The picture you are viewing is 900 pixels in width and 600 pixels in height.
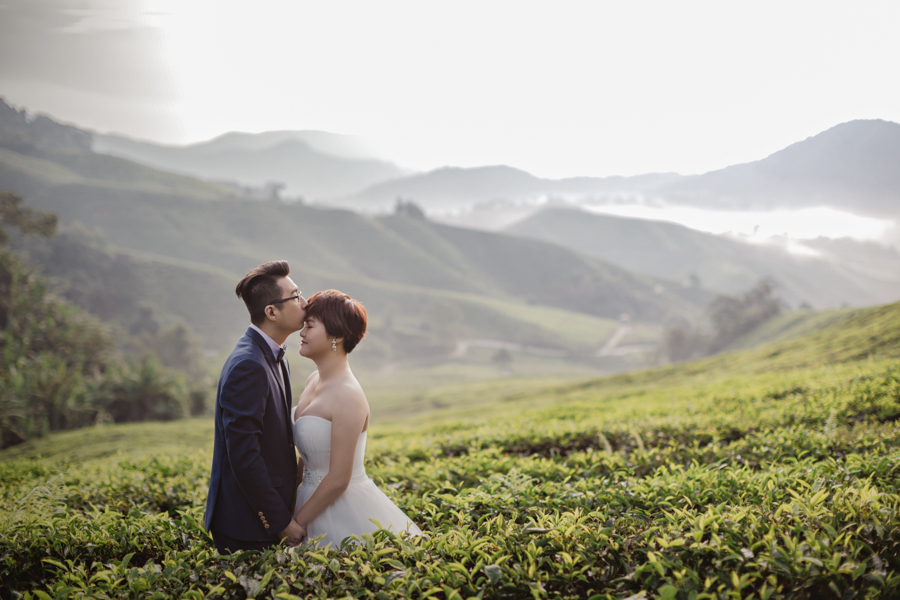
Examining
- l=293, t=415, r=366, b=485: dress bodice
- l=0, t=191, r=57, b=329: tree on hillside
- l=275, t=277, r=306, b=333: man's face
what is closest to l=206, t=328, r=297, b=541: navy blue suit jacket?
l=293, t=415, r=366, b=485: dress bodice

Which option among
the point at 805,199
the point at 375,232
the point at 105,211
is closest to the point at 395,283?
the point at 375,232

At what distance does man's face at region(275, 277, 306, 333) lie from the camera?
12.1 ft

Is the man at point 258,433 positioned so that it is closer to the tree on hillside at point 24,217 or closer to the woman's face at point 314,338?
the woman's face at point 314,338

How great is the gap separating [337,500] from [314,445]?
48cm

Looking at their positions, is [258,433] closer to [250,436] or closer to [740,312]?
[250,436]

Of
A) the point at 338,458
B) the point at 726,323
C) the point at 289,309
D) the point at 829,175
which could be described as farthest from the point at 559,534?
the point at 726,323

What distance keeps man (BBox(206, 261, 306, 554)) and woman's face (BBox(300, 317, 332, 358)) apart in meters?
0.09

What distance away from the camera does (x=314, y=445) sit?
373 centimetres

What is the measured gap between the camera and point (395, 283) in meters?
140

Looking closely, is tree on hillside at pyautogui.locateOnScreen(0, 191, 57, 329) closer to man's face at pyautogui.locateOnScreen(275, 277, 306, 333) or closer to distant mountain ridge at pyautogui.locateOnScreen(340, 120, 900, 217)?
man's face at pyautogui.locateOnScreen(275, 277, 306, 333)

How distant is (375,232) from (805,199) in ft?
499

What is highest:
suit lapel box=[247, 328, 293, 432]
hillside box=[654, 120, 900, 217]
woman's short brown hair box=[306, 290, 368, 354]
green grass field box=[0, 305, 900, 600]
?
hillside box=[654, 120, 900, 217]

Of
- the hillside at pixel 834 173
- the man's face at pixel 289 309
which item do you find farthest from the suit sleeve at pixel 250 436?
Answer: the hillside at pixel 834 173

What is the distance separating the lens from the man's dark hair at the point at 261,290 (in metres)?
3.63
